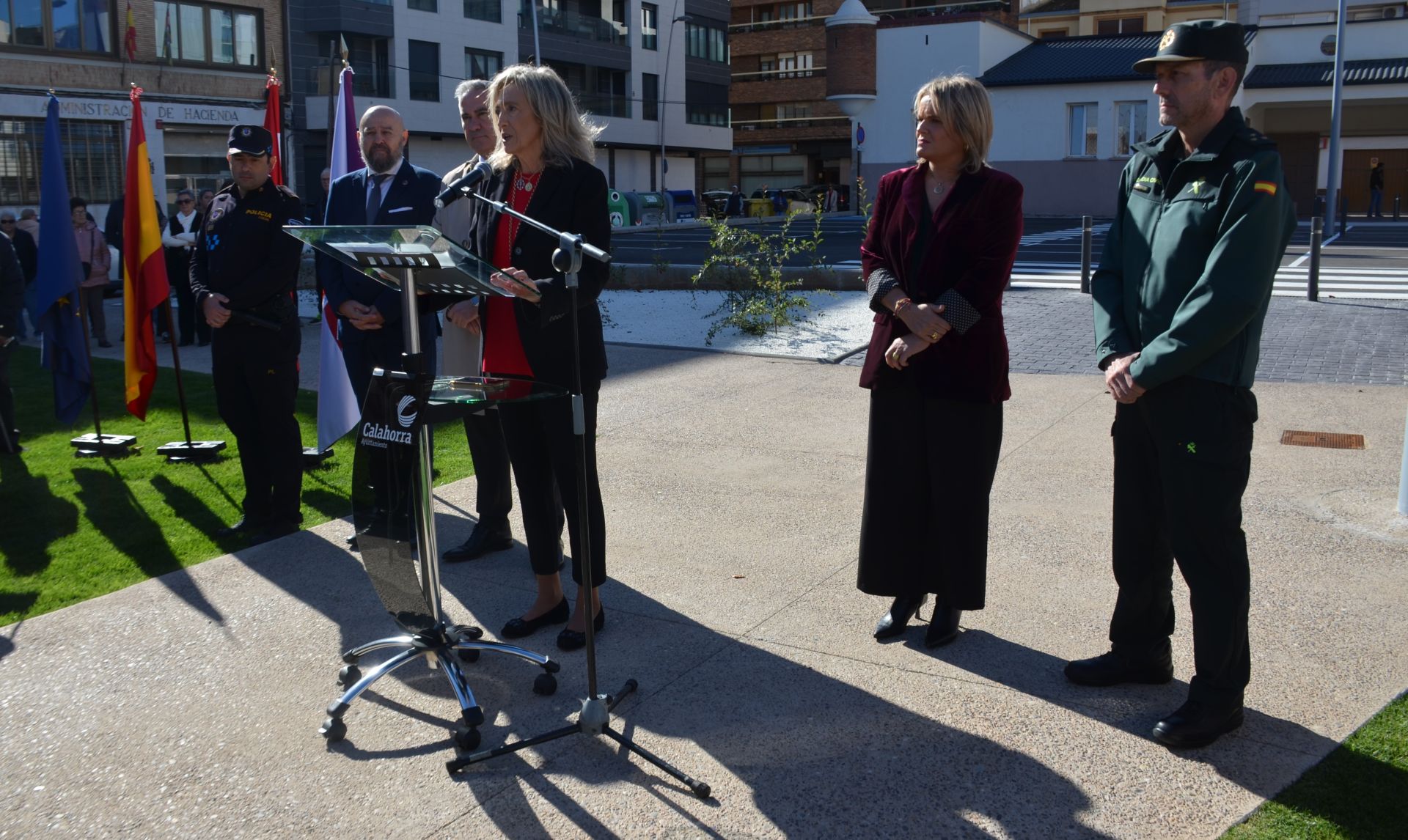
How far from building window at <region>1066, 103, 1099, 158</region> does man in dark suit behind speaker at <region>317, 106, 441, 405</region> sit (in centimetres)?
4232

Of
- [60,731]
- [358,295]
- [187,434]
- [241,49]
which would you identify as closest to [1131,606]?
[60,731]

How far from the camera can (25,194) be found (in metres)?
31.2

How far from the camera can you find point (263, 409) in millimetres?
6312

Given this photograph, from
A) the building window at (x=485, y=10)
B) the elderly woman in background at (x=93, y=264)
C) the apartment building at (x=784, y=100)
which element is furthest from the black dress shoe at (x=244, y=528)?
the apartment building at (x=784, y=100)

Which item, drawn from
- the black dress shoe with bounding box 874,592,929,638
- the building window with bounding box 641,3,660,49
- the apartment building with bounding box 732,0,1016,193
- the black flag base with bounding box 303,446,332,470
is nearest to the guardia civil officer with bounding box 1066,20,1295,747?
the black dress shoe with bounding box 874,592,929,638

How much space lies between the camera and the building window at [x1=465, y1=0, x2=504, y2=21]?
49.6 meters

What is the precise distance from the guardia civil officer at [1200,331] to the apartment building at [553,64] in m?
33.3

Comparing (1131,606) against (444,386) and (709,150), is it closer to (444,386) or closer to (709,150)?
(444,386)

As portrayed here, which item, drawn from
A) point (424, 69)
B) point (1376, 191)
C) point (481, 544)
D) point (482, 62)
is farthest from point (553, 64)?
point (481, 544)

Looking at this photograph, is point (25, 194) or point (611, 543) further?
point (25, 194)

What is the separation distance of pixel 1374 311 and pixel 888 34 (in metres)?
38.4

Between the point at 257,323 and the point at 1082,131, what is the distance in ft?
141

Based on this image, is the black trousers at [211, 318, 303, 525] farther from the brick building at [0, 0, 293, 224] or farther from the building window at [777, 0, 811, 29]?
the building window at [777, 0, 811, 29]

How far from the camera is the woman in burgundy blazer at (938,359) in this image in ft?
A: 14.1
